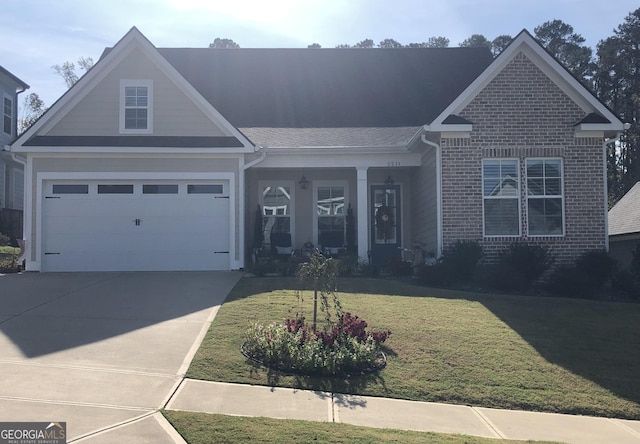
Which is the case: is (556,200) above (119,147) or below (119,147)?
below

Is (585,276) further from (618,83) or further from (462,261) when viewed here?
(618,83)

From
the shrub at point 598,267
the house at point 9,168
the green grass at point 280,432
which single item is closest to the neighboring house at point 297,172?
the shrub at point 598,267

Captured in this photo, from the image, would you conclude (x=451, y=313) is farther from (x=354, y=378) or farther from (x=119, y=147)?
(x=119, y=147)

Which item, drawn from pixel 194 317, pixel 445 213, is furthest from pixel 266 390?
pixel 445 213

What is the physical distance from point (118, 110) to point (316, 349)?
33.5ft

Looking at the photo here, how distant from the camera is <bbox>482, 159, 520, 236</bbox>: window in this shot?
13.9m

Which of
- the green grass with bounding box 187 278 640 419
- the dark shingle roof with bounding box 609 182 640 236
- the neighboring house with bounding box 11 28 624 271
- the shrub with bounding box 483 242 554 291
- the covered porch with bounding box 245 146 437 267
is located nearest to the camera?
the green grass with bounding box 187 278 640 419

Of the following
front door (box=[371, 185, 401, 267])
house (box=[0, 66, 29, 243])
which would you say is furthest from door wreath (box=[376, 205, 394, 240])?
house (box=[0, 66, 29, 243])

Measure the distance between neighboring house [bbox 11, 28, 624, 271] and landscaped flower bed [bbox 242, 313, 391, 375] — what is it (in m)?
6.40

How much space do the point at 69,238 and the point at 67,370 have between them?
8.92 metres

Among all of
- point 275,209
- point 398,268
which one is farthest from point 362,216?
point 275,209

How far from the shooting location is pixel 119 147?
14.8 meters

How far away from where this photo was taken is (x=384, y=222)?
675 inches

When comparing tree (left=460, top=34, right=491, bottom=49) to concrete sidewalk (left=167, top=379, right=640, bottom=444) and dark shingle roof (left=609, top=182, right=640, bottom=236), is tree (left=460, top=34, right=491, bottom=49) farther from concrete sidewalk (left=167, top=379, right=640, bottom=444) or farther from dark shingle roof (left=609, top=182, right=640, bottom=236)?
concrete sidewalk (left=167, top=379, right=640, bottom=444)
